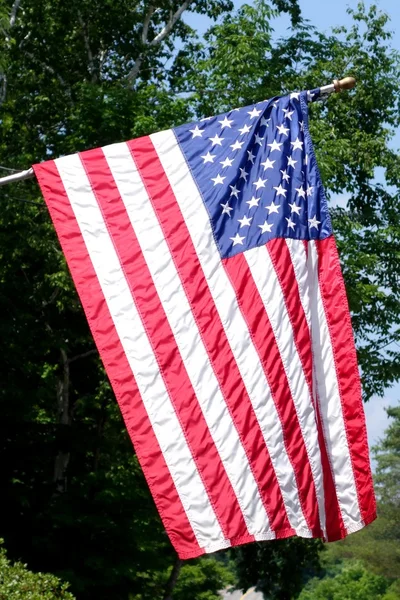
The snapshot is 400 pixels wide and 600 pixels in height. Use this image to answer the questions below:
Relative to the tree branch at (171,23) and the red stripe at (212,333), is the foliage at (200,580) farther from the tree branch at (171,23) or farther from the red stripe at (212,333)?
the red stripe at (212,333)

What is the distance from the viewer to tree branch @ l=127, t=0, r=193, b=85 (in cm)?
2868

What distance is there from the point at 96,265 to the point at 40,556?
1534 centimetres

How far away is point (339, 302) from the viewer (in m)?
8.95

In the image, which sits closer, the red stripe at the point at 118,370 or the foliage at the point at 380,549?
the red stripe at the point at 118,370

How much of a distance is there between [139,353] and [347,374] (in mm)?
1702

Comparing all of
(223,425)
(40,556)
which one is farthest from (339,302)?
(40,556)

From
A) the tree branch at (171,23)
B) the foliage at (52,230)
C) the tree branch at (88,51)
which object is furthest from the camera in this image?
the tree branch at (171,23)

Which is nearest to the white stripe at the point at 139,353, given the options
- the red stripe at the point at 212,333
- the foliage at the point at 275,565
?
the red stripe at the point at 212,333

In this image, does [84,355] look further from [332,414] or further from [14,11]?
[332,414]

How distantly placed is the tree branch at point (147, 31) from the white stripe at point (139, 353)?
20.0m

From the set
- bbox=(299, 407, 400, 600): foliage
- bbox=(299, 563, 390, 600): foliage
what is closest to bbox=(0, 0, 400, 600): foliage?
bbox=(299, 407, 400, 600): foliage

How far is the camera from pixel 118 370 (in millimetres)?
8320

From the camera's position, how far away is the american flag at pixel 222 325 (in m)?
8.25

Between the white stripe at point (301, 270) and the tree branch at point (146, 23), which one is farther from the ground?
the tree branch at point (146, 23)
